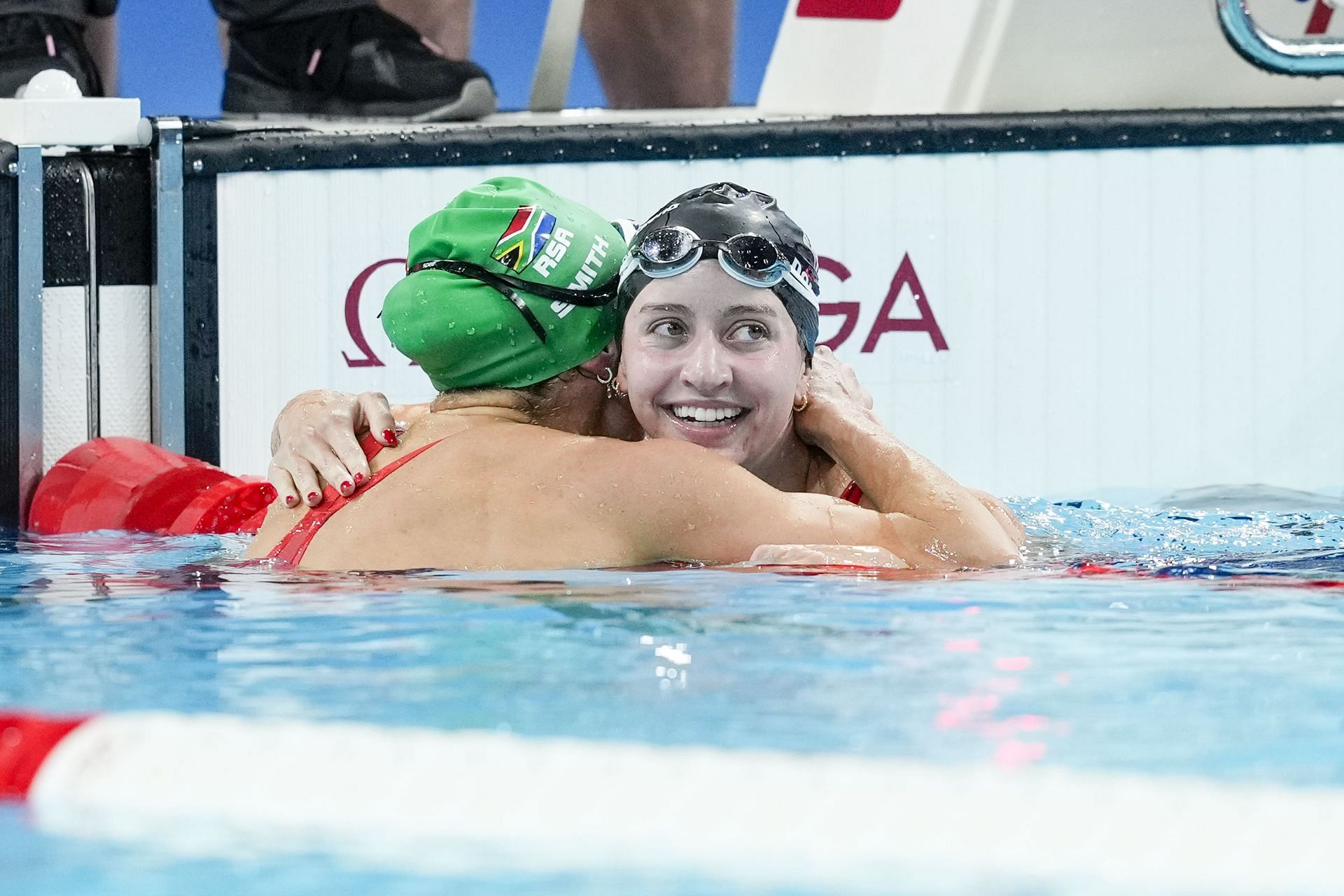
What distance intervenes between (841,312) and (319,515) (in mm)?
2196

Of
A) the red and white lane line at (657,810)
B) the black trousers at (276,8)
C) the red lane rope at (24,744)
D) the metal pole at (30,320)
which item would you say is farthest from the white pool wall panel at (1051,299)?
the red and white lane line at (657,810)

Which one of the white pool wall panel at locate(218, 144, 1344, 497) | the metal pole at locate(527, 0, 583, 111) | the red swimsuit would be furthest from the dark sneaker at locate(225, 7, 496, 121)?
the red swimsuit

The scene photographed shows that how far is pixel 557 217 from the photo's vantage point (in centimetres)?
325

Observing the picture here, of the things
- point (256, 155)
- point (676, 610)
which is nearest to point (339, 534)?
point (676, 610)

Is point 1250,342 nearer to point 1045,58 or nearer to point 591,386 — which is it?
point 1045,58

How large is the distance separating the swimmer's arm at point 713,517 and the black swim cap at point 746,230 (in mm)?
464

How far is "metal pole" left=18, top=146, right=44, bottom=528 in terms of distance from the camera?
16.1 feet

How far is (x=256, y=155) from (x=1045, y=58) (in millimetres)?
2442

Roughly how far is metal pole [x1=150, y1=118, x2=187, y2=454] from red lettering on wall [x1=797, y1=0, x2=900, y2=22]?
6.68 feet

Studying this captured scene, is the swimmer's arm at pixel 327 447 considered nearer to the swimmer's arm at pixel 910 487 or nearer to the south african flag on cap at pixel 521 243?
the south african flag on cap at pixel 521 243

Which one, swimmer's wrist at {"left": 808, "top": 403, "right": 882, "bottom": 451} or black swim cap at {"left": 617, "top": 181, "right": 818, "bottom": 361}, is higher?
A: black swim cap at {"left": 617, "top": 181, "right": 818, "bottom": 361}

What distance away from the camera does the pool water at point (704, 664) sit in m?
1.62

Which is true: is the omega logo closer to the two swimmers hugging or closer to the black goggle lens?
the two swimmers hugging

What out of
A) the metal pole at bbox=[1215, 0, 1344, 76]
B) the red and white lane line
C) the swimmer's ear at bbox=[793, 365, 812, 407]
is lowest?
the red and white lane line
